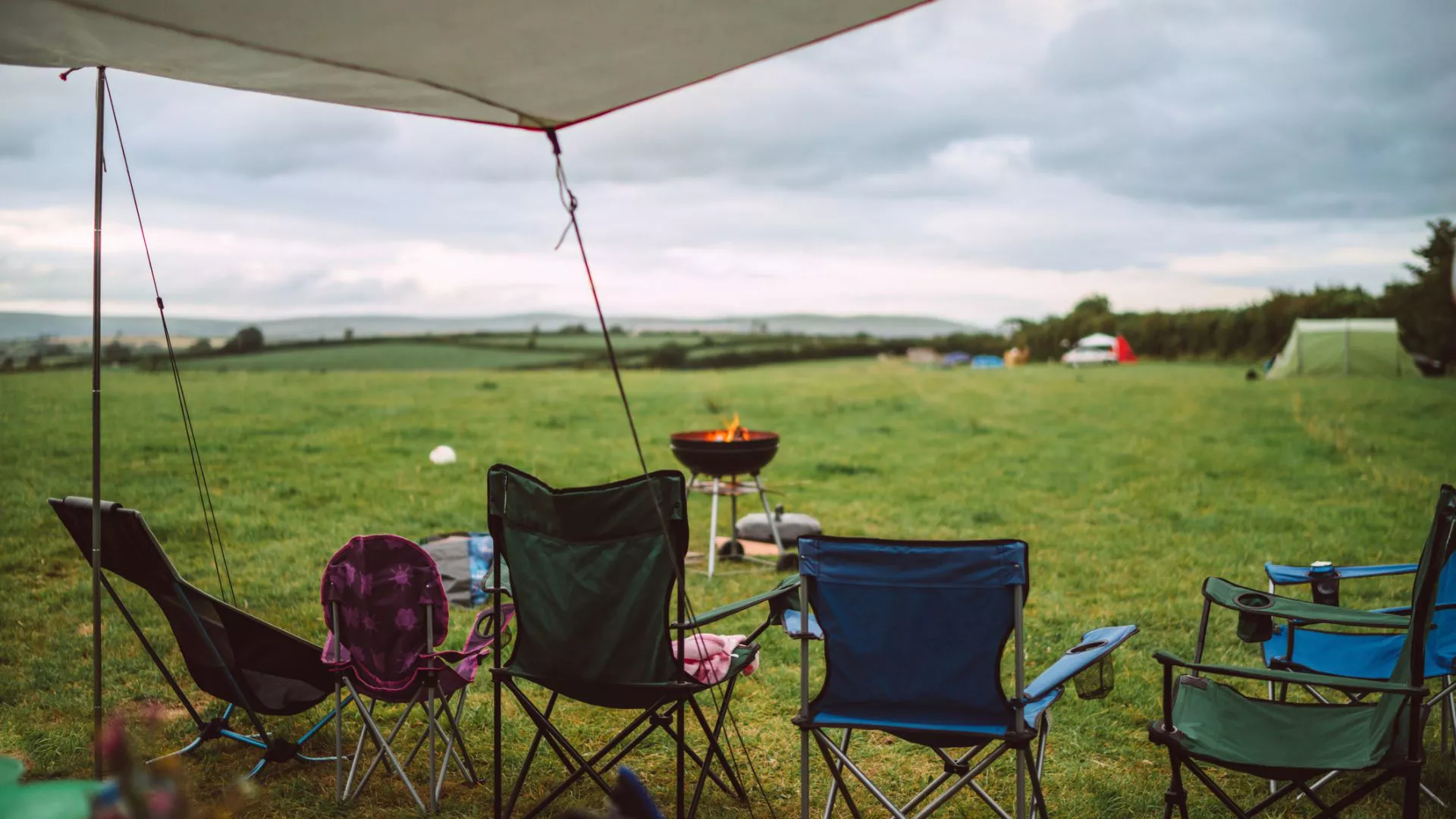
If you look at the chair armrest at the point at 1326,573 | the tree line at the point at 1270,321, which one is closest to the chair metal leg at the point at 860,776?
the chair armrest at the point at 1326,573

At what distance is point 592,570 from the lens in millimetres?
2717

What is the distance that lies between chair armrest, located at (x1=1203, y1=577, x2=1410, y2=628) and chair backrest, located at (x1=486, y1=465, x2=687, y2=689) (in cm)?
171

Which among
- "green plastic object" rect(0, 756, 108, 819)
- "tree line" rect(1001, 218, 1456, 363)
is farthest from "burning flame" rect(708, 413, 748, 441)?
"tree line" rect(1001, 218, 1456, 363)

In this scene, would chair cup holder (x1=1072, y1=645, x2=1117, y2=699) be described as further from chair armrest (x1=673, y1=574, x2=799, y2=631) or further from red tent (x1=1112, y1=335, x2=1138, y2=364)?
Result: red tent (x1=1112, y1=335, x2=1138, y2=364)

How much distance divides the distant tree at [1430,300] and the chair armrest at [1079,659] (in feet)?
83.0

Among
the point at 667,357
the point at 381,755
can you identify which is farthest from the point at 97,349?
the point at 667,357

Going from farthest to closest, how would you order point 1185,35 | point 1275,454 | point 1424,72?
point 1424,72
point 1185,35
point 1275,454

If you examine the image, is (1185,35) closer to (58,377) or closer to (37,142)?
(37,142)

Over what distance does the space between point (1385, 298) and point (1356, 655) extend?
1154 inches

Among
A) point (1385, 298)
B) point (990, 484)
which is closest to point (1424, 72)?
point (1385, 298)

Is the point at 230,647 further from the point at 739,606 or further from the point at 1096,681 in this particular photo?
the point at 1096,681

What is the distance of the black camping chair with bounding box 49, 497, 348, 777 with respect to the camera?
289cm

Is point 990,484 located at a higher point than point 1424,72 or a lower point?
lower

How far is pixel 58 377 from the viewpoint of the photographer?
14.9 meters
